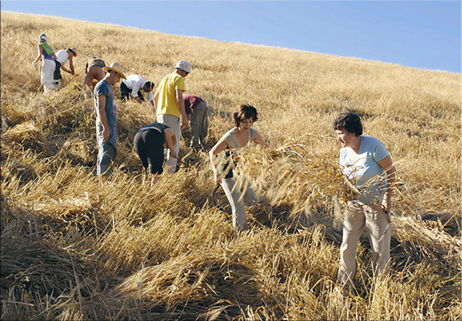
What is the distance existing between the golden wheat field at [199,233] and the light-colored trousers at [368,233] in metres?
0.18

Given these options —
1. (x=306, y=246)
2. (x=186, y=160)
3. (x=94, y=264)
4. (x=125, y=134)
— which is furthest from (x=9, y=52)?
(x=306, y=246)

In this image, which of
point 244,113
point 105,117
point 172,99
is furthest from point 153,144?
point 244,113

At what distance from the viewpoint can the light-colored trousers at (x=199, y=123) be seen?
675cm

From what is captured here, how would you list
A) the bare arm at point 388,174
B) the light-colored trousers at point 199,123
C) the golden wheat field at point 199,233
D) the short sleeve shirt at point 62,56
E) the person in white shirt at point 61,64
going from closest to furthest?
the golden wheat field at point 199,233 → the bare arm at point 388,174 → the light-colored trousers at point 199,123 → the person in white shirt at point 61,64 → the short sleeve shirt at point 62,56

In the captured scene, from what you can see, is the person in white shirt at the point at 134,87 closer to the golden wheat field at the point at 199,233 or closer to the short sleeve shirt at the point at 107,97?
the golden wheat field at the point at 199,233

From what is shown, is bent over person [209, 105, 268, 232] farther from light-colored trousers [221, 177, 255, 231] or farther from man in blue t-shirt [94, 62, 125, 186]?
man in blue t-shirt [94, 62, 125, 186]

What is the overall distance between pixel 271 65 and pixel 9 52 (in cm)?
1153

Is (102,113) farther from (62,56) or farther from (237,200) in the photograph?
(62,56)

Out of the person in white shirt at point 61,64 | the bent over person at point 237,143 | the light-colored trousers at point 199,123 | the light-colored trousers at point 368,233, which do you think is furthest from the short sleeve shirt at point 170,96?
the person in white shirt at point 61,64

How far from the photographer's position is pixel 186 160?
Answer: 6535 millimetres

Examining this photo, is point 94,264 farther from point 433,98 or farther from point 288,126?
point 433,98

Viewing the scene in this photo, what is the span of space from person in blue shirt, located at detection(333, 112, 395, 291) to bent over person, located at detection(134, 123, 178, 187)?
2616 millimetres

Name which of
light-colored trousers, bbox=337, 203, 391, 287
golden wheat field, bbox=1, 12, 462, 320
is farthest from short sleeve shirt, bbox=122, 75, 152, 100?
light-colored trousers, bbox=337, 203, 391, 287

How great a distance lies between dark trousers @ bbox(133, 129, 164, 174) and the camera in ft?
15.6
